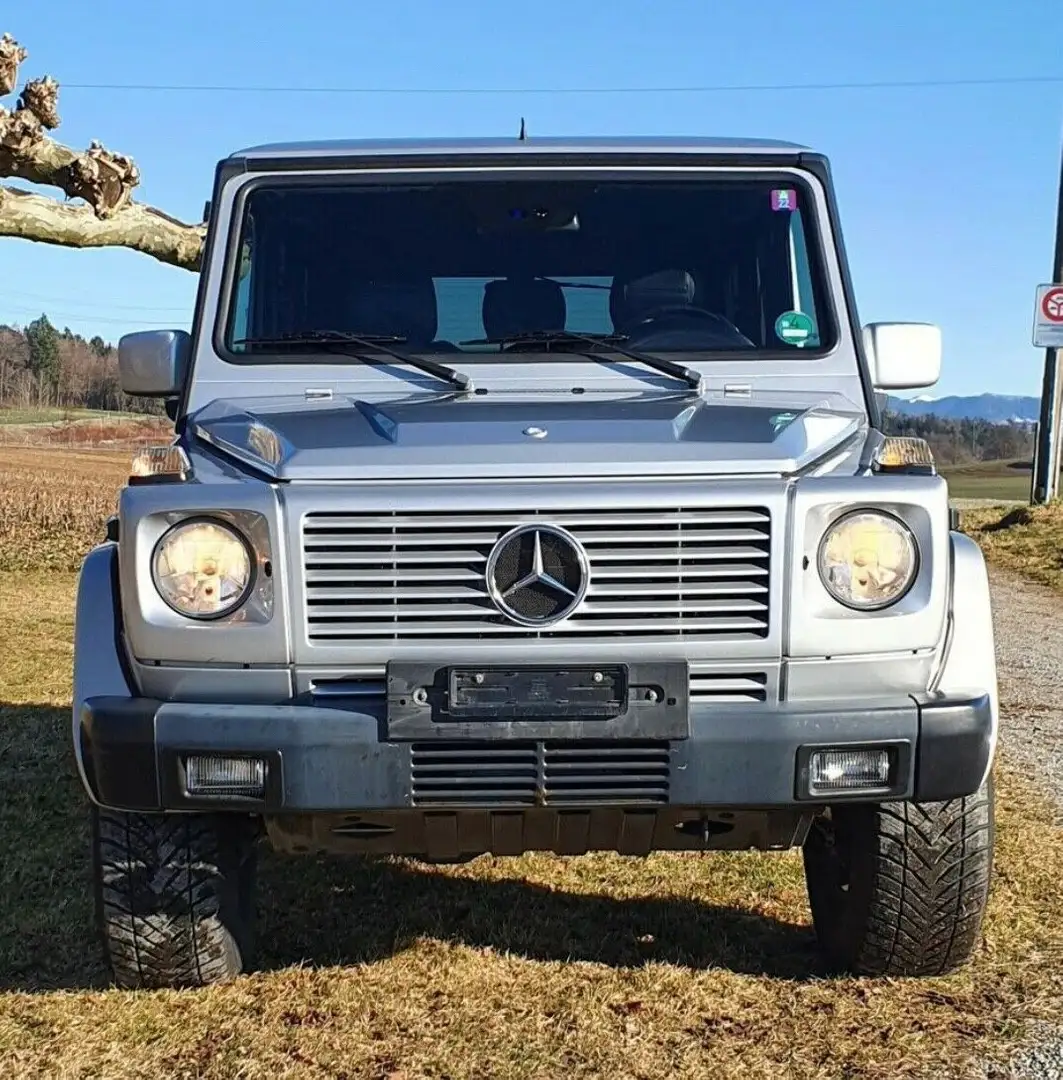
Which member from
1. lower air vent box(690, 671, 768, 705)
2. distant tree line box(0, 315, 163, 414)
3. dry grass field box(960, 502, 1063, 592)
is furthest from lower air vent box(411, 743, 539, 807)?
distant tree line box(0, 315, 163, 414)

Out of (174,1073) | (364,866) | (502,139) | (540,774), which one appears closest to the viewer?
(540,774)

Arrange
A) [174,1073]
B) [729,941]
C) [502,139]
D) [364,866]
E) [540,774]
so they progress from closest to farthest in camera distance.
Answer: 1. [540,774]
2. [174,1073]
3. [729,941]
4. [502,139]
5. [364,866]

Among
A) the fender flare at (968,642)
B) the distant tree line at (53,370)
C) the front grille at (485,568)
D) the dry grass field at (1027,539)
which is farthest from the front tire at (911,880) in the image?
the distant tree line at (53,370)

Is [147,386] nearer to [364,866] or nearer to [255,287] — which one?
[255,287]

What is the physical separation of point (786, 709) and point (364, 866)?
230 cm

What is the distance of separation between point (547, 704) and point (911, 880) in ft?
3.65

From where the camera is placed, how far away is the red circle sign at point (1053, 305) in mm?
15828

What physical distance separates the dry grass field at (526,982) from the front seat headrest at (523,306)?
1.81 meters

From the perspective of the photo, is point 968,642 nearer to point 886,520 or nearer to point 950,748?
point 950,748

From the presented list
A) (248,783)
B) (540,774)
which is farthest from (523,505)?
(248,783)

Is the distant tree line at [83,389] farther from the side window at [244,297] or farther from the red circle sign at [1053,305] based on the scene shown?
the side window at [244,297]

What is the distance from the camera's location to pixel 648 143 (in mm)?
4277

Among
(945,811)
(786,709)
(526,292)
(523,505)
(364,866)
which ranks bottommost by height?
(364,866)

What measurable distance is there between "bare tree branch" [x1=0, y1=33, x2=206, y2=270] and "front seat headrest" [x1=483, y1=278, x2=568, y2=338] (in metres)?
6.11
